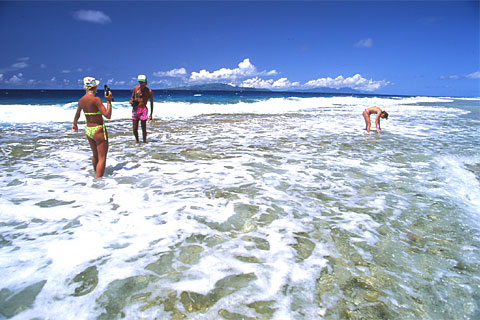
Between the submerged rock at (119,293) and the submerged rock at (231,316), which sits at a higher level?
the submerged rock at (119,293)

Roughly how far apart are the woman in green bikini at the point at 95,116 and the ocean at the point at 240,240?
0.54m

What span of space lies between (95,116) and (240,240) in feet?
12.4

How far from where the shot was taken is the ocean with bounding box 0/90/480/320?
2.23 m

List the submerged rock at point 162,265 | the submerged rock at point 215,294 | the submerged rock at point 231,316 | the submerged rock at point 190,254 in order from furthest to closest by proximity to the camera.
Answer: the submerged rock at point 190,254 → the submerged rock at point 162,265 → the submerged rock at point 215,294 → the submerged rock at point 231,316

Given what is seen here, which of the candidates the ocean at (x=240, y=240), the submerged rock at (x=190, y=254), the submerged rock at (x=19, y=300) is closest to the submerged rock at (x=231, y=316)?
the ocean at (x=240, y=240)

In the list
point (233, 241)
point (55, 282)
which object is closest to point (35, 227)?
point (55, 282)

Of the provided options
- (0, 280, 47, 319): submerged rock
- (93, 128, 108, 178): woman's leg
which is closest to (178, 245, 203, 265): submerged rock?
(0, 280, 47, 319): submerged rock

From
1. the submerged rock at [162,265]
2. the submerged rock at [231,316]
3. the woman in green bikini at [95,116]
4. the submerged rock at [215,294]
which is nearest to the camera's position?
the submerged rock at [231,316]

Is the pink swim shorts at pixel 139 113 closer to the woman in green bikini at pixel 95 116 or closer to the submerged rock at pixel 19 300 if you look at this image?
the woman in green bikini at pixel 95 116

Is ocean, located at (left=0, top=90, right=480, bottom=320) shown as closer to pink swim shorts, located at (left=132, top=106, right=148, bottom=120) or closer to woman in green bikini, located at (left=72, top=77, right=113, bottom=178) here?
woman in green bikini, located at (left=72, top=77, right=113, bottom=178)

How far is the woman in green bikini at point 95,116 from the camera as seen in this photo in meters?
4.80

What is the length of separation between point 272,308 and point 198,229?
1501mm

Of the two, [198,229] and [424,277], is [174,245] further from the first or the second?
[424,277]

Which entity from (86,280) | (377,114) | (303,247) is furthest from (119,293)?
(377,114)
